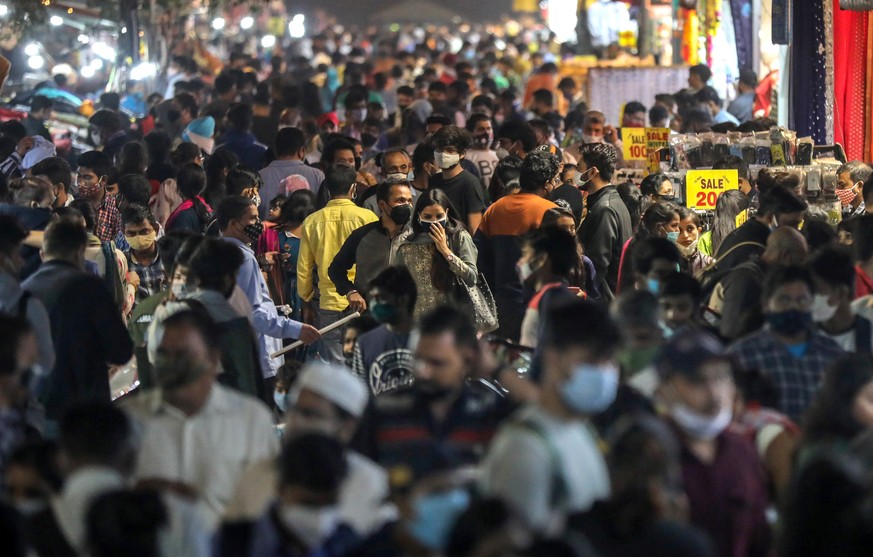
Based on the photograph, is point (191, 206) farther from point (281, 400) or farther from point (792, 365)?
point (792, 365)

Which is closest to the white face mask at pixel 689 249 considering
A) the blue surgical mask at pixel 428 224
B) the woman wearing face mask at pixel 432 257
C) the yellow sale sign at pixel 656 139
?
the woman wearing face mask at pixel 432 257

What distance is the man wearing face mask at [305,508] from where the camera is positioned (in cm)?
460

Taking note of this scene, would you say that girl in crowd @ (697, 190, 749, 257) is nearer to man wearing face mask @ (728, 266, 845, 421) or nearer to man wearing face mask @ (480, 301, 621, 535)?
man wearing face mask @ (728, 266, 845, 421)

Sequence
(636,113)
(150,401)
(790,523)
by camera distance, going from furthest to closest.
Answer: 1. (636,113)
2. (150,401)
3. (790,523)

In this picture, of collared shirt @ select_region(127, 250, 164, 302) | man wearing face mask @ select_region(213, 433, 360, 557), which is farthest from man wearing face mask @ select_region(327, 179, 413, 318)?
man wearing face mask @ select_region(213, 433, 360, 557)

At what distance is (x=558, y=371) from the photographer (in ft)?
16.4

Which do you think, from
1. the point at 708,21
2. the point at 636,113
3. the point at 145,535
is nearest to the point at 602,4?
the point at 708,21

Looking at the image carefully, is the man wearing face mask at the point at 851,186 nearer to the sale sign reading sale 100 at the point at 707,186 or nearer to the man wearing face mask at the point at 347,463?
the sale sign reading sale 100 at the point at 707,186

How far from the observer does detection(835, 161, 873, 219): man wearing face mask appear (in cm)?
1170

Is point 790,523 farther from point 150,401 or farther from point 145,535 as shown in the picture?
point 150,401

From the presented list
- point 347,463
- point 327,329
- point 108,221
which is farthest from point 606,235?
point 347,463

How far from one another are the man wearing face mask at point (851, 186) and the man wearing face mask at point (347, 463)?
23.0ft

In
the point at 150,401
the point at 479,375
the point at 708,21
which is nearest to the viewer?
the point at 150,401

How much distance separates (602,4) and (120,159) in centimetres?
1982
